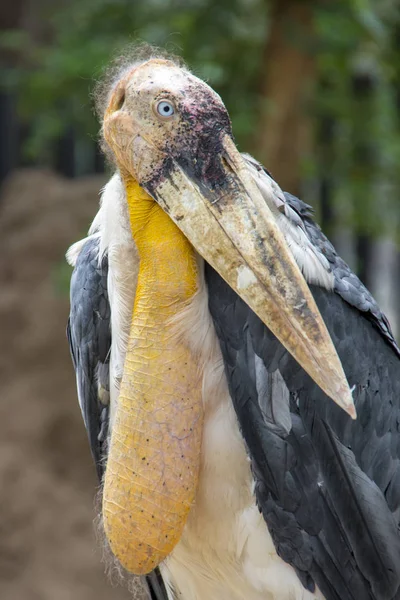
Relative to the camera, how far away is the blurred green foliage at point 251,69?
5027 millimetres

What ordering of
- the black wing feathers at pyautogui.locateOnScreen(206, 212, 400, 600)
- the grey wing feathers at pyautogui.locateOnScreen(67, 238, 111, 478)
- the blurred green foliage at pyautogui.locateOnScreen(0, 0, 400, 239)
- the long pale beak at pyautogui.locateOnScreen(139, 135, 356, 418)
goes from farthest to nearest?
1. the blurred green foliage at pyautogui.locateOnScreen(0, 0, 400, 239)
2. the grey wing feathers at pyautogui.locateOnScreen(67, 238, 111, 478)
3. the black wing feathers at pyautogui.locateOnScreen(206, 212, 400, 600)
4. the long pale beak at pyautogui.locateOnScreen(139, 135, 356, 418)

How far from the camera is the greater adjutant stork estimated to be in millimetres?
2600

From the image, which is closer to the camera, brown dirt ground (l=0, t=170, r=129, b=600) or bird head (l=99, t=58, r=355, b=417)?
bird head (l=99, t=58, r=355, b=417)

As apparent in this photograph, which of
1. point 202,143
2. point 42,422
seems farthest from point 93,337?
point 42,422

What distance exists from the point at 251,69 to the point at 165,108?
312 cm

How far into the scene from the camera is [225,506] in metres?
2.91

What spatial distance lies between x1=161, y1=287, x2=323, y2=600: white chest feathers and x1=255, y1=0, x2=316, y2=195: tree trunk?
2819mm

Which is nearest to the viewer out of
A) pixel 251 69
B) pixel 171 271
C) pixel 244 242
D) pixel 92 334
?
pixel 244 242

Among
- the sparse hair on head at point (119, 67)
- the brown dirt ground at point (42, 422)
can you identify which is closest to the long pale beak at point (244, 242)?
the sparse hair on head at point (119, 67)

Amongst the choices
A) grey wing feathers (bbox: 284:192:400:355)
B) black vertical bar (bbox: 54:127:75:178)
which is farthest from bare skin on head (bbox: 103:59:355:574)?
black vertical bar (bbox: 54:127:75:178)

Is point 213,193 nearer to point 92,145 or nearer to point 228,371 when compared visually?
point 228,371

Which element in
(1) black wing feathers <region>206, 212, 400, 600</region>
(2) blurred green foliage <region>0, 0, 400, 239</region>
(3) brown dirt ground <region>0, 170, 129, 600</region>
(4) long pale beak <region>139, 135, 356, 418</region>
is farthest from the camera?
(3) brown dirt ground <region>0, 170, 129, 600</region>

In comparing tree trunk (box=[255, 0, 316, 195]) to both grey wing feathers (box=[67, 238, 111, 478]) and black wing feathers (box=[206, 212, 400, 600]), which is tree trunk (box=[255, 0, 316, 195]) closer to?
grey wing feathers (box=[67, 238, 111, 478])

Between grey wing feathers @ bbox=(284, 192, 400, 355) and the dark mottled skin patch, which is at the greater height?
the dark mottled skin patch
